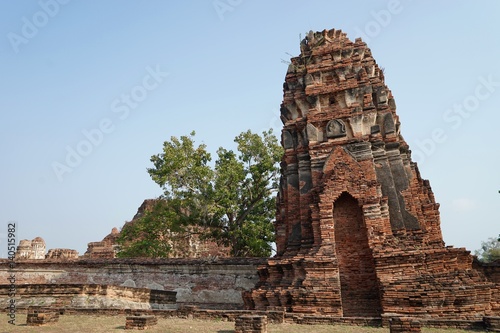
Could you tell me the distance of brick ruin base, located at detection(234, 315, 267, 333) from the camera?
7.19 meters

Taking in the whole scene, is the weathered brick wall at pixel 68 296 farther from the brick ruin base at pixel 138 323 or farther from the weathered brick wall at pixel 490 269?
the weathered brick wall at pixel 490 269

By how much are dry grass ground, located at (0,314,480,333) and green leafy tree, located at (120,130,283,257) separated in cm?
1145

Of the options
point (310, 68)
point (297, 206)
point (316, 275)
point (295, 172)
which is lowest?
point (316, 275)

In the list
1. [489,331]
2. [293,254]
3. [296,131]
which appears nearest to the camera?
[489,331]

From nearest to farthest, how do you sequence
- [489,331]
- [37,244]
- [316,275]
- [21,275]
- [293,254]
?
1. [489,331]
2. [316,275]
3. [293,254]
4. [21,275]
5. [37,244]

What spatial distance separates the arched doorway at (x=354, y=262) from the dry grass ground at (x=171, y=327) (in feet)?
6.94

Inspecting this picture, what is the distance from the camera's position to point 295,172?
13125 millimetres

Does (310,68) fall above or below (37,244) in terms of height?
above

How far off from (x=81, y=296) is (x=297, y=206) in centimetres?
709

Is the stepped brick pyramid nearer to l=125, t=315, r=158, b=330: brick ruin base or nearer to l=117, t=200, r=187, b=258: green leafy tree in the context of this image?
l=125, t=315, r=158, b=330: brick ruin base

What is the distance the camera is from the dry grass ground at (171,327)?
776 centimetres

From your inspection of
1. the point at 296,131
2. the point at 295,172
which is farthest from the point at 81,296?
the point at 296,131

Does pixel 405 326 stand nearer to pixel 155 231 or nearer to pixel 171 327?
pixel 171 327

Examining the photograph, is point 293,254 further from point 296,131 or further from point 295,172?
point 296,131
